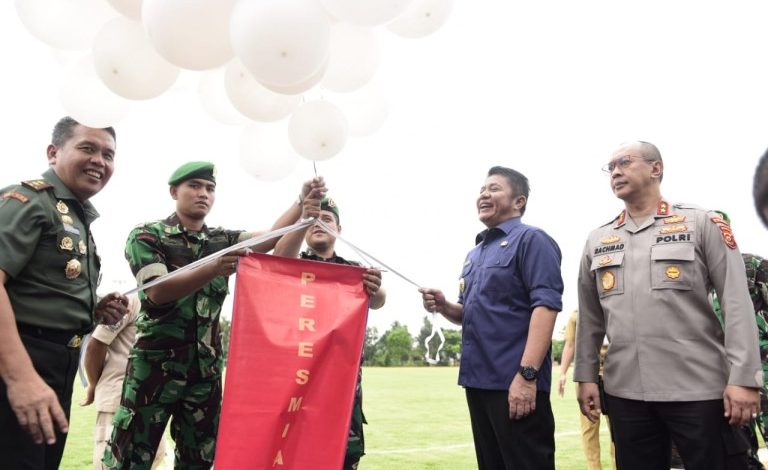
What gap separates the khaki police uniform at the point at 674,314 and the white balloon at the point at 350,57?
59.2 inches

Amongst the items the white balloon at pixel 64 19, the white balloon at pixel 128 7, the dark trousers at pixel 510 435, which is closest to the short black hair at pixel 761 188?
the dark trousers at pixel 510 435

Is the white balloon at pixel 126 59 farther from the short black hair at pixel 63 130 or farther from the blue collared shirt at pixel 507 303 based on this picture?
the blue collared shirt at pixel 507 303

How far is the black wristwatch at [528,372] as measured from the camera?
2.74 metres

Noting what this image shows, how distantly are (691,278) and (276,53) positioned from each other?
2034mm

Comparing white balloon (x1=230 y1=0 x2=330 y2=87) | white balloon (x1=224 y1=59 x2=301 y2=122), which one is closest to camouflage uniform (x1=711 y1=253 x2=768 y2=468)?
white balloon (x1=224 y1=59 x2=301 y2=122)

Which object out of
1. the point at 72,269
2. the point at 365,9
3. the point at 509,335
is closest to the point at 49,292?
the point at 72,269

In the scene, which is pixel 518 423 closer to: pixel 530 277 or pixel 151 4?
pixel 530 277

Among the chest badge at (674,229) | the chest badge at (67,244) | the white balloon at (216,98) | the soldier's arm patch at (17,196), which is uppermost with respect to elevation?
the white balloon at (216,98)

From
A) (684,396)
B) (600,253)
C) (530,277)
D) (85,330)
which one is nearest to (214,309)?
(85,330)

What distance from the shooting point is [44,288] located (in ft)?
7.15

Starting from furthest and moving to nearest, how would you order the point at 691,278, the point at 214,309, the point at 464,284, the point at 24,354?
1. the point at 464,284
2. the point at 214,309
3. the point at 691,278
4. the point at 24,354

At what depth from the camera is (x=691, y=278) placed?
262 centimetres

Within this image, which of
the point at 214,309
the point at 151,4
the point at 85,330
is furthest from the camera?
the point at 214,309

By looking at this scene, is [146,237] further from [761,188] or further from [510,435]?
[761,188]
